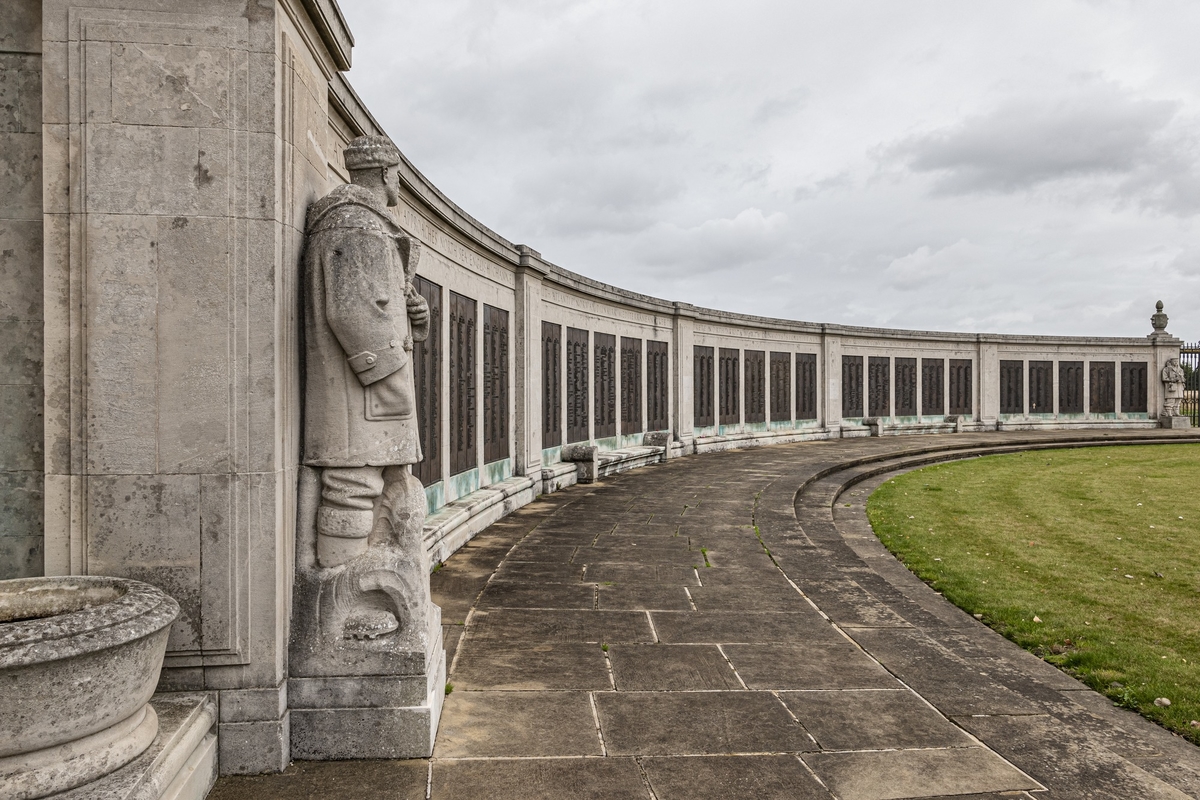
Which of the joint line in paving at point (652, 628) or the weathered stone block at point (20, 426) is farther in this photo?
the joint line in paving at point (652, 628)

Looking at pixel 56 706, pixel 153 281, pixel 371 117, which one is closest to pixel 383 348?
pixel 153 281

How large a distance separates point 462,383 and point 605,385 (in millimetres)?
5953

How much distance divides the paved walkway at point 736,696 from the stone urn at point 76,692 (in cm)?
79

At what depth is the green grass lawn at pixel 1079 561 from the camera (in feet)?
15.8

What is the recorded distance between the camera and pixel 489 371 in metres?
9.61

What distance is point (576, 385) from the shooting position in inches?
512

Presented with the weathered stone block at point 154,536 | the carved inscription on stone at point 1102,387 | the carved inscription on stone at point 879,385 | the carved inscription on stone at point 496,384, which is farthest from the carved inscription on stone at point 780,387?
the weathered stone block at point 154,536

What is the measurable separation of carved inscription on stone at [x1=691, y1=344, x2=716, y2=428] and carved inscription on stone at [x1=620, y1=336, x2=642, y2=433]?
248 centimetres

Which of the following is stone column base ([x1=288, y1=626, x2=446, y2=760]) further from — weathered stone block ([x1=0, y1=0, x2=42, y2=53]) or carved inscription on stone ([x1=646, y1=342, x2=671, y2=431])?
carved inscription on stone ([x1=646, y1=342, x2=671, y2=431])

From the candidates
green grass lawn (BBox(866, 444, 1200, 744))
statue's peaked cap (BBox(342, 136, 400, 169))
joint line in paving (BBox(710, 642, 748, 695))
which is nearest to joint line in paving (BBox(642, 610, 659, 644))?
joint line in paving (BBox(710, 642, 748, 695))

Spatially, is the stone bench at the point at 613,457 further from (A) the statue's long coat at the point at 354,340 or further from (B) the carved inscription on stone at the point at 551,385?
(A) the statue's long coat at the point at 354,340

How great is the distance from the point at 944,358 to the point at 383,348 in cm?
2449

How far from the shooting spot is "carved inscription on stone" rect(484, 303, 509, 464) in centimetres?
952

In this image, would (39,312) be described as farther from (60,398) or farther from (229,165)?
(229,165)
